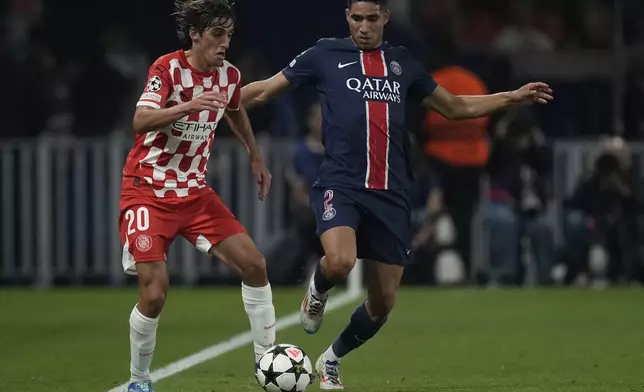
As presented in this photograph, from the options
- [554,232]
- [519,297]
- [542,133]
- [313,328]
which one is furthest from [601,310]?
[313,328]

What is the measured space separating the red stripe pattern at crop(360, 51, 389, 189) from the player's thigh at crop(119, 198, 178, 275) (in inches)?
47.3

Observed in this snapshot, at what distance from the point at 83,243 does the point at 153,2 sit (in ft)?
9.77

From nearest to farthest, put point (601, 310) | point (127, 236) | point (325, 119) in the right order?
point (127, 236), point (325, 119), point (601, 310)

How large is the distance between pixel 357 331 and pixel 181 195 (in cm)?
135

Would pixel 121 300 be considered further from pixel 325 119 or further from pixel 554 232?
pixel 325 119

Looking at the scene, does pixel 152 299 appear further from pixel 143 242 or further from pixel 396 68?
pixel 396 68

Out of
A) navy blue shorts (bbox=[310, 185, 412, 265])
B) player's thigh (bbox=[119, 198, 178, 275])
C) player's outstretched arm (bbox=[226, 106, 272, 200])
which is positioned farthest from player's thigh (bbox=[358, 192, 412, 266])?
player's thigh (bbox=[119, 198, 178, 275])

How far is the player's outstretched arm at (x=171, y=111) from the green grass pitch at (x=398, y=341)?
66.1 inches

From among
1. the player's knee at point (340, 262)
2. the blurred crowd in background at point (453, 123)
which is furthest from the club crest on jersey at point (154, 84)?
the blurred crowd in background at point (453, 123)

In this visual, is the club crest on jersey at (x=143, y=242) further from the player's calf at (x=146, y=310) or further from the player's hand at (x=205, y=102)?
the player's hand at (x=205, y=102)

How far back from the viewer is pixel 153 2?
18.2 meters

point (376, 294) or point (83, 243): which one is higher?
point (376, 294)

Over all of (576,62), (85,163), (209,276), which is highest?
(576,62)

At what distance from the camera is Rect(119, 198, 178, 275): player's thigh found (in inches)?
337
